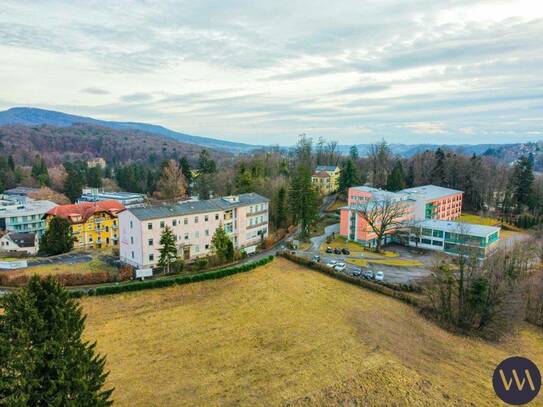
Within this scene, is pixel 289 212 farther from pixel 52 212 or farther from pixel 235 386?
pixel 235 386

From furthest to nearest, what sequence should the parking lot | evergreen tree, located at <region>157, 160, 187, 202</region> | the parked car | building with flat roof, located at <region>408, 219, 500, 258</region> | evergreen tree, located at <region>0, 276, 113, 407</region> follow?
evergreen tree, located at <region>157, 160, 187, 202</region> → building with flat roof, located at <region>408, 219, 500, 258</region> → the parking lot → the parked car → evergreen tree, located at <region>0, 276, 113, 407</region>

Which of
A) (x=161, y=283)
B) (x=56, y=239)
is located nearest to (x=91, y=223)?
(x=56, y=239)

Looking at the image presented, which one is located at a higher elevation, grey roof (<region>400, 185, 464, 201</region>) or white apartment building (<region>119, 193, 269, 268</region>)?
grey roof (<region>400, 185, 464, 201</region>)

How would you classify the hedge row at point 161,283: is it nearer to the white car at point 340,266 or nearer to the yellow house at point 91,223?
the white car at point 340,266

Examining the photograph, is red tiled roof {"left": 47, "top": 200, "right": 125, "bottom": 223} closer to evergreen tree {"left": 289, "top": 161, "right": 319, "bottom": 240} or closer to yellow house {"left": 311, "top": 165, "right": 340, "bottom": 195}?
evergreen tree {"left": 289, "top": 161, "right": 319, "bottom": 240}

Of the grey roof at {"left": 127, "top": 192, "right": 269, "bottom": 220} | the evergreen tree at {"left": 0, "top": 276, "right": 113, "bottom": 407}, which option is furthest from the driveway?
the evergreen tree at {"left": 0, "top": 276, "right": 113, "bottom": 407}

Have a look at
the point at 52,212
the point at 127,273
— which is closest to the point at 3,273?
the point at 127,273
